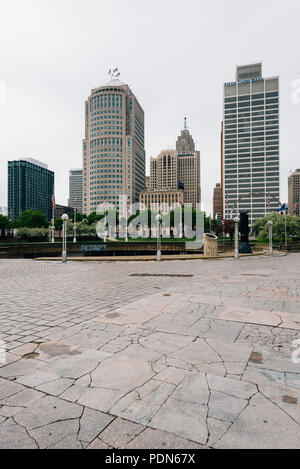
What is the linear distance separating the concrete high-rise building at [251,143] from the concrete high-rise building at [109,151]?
197 feet

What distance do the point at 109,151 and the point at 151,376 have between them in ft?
517

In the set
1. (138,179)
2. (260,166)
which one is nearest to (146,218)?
(138,179)

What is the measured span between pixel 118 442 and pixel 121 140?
6346 inches

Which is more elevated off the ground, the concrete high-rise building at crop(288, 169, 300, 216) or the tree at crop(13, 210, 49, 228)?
the concrete high-rise building at crop(288, 169, 300, 216)

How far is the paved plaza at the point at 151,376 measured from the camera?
2178 millimetres

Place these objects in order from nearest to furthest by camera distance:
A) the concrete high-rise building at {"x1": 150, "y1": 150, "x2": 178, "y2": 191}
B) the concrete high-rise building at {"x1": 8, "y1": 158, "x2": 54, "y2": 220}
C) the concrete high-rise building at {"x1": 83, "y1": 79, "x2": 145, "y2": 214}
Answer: the concrete high-rise building at {"x1": 8, "y1": 158, "x2": 54, "y2": 220}
the concrete high-rise building at {"x1": 83, "y1": 79, "x2": 145, "y2": 214}
the concrete high-rise building at {"x1": 150, "y1": 150, "x2": 178, "y2": 191}

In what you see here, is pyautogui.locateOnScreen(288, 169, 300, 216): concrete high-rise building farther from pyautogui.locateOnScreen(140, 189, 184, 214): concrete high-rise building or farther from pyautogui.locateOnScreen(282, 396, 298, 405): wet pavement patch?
pyautogui.locateOnScreen(282, 396, 298, 405): wet pavement patch

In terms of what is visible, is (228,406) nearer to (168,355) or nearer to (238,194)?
(168,355)

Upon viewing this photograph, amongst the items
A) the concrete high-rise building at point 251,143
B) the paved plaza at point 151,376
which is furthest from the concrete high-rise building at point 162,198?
the paved plaza at point 151,376

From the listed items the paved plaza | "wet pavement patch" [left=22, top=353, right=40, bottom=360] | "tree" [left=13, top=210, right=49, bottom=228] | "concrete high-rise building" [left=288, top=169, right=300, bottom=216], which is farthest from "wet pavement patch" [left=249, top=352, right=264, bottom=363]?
"concrete high-rise building" [left=288, top=169, right=300, bottom=216]

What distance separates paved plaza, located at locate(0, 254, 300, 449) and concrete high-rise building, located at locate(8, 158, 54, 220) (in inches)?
4787

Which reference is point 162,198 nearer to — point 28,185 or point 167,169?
point 167,169

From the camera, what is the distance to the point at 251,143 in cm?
15525

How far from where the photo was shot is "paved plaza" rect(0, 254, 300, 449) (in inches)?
85.7
